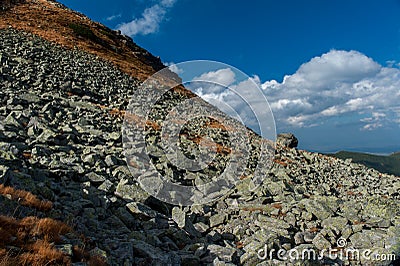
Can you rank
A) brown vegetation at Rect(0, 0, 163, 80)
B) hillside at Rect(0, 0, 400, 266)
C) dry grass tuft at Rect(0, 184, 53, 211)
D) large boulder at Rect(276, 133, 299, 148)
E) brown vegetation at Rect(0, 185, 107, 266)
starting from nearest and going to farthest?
brown vegetation at Rect(0, 185, 107, 266) < hillside at Rect(0, 0, 400, 266) < dry grass tuft at Rect(0, 184, 53, 211) < large boulder at Rect(276, 133, 299, 148) < brown vegetation at Rect(0, 0, 163, 80)

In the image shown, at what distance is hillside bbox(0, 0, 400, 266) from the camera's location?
27.4 ft

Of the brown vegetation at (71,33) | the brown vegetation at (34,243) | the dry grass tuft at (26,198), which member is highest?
the brown vegetation at (71,33)

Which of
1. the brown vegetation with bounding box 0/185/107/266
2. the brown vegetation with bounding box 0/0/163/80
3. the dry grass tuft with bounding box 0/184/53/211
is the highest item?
the brown vegetation with bounding box 0/0/163/80

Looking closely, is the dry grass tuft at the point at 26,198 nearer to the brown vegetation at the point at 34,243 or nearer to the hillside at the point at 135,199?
the hillside at the point at 135,199

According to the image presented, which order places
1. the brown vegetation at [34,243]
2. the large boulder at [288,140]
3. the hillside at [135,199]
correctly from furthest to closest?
1. the large boulder at [288,140]
2. the hillside at [135,199]
3. the brown vegetation at [34,243]

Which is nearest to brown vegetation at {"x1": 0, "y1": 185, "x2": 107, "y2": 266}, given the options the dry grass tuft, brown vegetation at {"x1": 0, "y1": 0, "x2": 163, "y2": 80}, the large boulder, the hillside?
the hillside

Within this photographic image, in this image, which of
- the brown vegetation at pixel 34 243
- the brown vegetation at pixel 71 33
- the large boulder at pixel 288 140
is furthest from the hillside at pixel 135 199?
the brown vegetation at pixel 71 33

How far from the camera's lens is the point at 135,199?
45.0ft

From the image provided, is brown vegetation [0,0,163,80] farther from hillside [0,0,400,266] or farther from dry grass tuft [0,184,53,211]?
dry grass tuft [0,184,53,211]

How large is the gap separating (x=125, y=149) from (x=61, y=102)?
381 inches

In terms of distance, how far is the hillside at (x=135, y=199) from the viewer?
27.4 ft

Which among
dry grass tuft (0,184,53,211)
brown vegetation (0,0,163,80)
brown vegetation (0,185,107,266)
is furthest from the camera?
brown vegetation (0,0,163,80)

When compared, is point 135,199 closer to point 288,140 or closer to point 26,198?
point 26,198

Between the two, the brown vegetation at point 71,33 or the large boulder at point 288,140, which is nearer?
the large boulder at point 288,140
